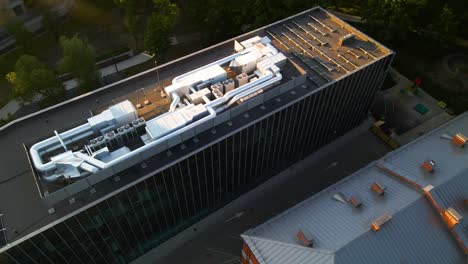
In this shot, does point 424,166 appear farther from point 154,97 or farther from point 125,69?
point 125,69

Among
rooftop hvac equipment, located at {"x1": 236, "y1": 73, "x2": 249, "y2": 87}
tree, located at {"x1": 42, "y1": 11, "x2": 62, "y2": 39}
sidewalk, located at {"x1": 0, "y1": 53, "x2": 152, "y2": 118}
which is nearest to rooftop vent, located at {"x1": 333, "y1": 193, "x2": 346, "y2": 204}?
rooftop hvac equipment, located at {"x1": 236, "y1": 73, "x2": 249, "y2": 87}

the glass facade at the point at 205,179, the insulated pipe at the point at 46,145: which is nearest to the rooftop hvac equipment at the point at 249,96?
the glass facade at the point at 205,179

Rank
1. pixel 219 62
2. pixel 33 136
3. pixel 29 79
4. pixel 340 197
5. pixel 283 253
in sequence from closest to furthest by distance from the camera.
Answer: pixel 283 253 → pixel 340 197 → pixel 33 136 → pixel 219 62 → pixel 29 79

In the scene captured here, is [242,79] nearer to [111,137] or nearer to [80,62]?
[111,137]

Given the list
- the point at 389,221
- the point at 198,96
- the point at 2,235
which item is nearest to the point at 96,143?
the point at 2,235

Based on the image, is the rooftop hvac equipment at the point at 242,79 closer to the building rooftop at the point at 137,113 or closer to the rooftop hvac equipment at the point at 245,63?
the rooftop hvac equipment at the point at 245,63

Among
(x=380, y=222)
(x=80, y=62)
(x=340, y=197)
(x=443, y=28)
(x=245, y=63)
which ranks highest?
(x=245, y=63)
